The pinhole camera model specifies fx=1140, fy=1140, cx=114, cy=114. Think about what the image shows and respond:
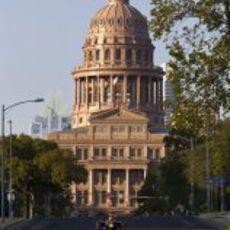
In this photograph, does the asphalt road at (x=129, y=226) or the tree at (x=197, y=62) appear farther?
the asphalt road at (x=129, y=226)

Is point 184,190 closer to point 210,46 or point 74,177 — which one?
point 74,177

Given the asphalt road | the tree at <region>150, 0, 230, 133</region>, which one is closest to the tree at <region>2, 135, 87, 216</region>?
the asphalt road

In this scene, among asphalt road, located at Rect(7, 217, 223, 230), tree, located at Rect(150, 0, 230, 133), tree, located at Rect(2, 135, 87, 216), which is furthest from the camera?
tree, located at Rect(2, 135, 87, 216)

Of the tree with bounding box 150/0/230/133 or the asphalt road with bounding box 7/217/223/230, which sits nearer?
the tree with bounding box 150/0/230/133

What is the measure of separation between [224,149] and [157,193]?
430 ft

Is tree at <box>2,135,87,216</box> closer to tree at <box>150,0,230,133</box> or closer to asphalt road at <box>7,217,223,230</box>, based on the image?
asphalt road at <box>7,217,223,230</box>

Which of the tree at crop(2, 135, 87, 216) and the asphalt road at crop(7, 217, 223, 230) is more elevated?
the tree at crop(2, 135, 87, 216)

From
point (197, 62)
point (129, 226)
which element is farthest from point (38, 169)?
point (197, 62)

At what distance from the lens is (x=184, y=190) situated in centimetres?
13138

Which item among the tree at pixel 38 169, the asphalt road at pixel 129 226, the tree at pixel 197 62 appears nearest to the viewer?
the tree at pixel 197 62

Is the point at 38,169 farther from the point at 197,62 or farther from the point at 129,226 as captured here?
the point at 197,62

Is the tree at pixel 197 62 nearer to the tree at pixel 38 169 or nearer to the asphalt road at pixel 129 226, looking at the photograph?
the asphalt road at pixel 129 226

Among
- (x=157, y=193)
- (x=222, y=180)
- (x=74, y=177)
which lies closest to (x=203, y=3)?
(x=222, y=180)

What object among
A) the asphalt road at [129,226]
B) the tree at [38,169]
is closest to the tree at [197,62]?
the asphalt road at [129,226]
